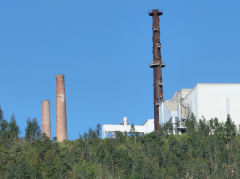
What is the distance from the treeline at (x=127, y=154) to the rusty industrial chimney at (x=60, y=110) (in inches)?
297

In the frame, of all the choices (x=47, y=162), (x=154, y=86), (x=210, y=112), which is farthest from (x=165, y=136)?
(x=154, y=86)

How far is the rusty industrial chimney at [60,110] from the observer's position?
181 ft

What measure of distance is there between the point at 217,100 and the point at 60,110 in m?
13.6

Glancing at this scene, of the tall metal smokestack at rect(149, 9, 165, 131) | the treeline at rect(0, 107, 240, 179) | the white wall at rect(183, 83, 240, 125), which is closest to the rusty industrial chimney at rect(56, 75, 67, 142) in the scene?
the treeline at rect(0, 107, 240, 179)

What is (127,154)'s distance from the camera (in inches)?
1731

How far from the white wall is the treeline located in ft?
8.26

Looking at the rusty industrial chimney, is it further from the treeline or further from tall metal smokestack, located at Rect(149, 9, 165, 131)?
tall metal smokestack, located at Rect(149, 9, 165, 131)

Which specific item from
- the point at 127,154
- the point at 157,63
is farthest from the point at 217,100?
the point at 157,63

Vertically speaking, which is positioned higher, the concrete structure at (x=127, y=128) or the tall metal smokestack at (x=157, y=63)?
the tall metal smokestack at (x=157, y=63)

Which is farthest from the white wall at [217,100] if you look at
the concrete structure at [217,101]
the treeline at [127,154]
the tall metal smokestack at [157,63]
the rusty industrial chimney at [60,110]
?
the rusty industrial chimney at [60,110]

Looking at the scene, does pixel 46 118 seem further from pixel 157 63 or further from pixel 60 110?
pixel 157 63

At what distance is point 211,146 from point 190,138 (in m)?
1.74

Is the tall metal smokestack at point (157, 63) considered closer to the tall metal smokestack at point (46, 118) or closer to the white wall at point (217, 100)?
the white wall at point (217, 100)

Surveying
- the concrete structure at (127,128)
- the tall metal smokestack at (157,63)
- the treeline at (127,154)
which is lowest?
the treeline at (127,154)
